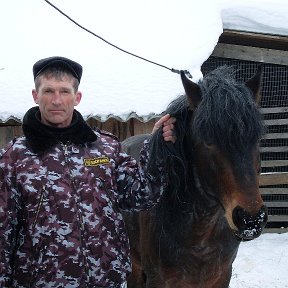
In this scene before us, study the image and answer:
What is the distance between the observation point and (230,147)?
2379mm

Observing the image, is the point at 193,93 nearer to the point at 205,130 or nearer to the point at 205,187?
the point at 205,130

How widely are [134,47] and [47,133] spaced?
5355 millimetres

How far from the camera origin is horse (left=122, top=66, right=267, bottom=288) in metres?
2.35

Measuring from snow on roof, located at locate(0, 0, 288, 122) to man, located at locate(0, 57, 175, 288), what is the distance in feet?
13.2

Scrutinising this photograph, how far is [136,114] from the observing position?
6.30 metres

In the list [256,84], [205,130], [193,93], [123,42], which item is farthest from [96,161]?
[123,42]

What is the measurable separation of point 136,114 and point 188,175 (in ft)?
11.7

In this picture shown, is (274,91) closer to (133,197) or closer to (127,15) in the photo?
(127,15)

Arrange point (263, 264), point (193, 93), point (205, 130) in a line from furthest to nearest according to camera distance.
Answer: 1. point (263, 264)
2. point (193, 93)
3. point (205, 130)

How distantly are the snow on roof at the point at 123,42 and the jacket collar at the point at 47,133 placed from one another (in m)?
4.00

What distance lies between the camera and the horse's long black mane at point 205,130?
2404 millimetres

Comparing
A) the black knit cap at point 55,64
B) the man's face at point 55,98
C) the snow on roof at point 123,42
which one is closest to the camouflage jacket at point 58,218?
the man's face at point 55,98

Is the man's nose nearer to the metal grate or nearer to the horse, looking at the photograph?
the horse

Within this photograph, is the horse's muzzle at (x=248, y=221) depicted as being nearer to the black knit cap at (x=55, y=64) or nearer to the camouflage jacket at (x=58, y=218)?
the camouflage jacket at (x=58, y=218)
